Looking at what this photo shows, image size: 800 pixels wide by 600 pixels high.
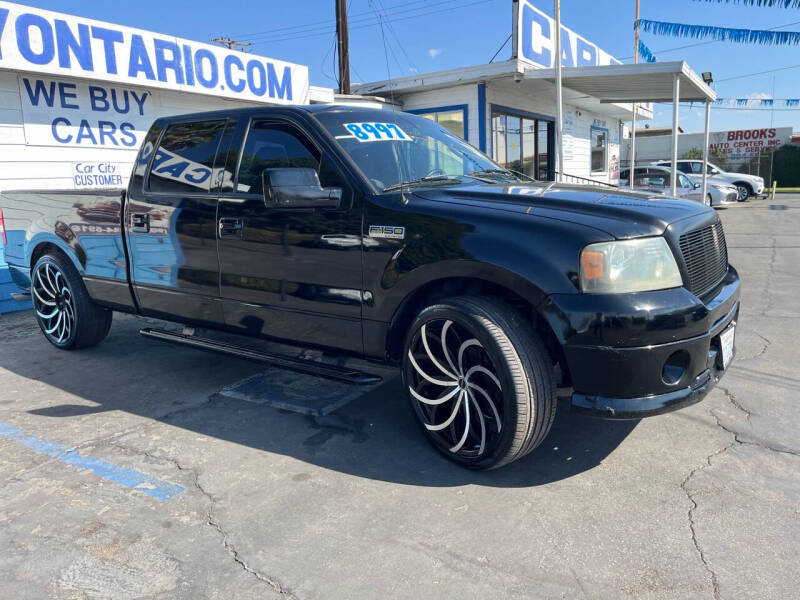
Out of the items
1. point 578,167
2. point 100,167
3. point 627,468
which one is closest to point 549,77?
point 578,167

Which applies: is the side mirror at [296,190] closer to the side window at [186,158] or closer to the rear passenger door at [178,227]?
the rear passenger door at [178,227]

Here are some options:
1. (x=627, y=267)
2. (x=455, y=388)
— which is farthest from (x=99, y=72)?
(x=627, y=267)

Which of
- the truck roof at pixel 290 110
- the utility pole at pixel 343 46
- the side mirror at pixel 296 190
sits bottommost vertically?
the side mirror at pixel 296 190

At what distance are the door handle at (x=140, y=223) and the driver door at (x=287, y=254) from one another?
32.2 inches

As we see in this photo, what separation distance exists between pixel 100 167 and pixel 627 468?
852 cm

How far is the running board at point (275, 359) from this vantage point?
347cm

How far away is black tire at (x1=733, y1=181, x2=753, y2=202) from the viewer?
25.2 metres

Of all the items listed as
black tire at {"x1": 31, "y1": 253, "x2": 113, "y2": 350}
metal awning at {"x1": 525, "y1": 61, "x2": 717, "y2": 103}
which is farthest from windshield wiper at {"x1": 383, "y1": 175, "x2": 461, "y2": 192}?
metal awning at {"x1": 525, "y1": 61, "x2": 717, "y2": 103}

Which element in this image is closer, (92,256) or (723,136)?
(92,256)

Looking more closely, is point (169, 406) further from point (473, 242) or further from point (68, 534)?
point (473, 242)

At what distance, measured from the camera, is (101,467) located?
340 cm

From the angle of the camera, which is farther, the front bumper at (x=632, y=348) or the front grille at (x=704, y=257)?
the front grille at (x=704, y=257)

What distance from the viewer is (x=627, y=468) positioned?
3.21 m

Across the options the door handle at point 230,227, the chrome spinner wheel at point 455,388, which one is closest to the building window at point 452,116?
the door handle at point 230,227
